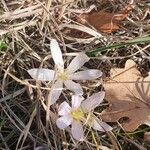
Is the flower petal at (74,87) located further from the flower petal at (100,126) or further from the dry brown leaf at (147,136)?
the dry brown leaf at (147,136)

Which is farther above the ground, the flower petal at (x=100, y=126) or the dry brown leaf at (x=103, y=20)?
the dry brown leaf at (x=103, y=20)

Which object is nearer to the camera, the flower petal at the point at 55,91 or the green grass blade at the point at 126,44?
the flower petal at the point at 55,91

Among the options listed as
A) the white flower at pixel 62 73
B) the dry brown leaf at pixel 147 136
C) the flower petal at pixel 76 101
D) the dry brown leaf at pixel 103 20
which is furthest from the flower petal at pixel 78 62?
the dry brown leaf at pixel 147 136

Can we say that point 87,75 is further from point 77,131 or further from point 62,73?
point 77,131

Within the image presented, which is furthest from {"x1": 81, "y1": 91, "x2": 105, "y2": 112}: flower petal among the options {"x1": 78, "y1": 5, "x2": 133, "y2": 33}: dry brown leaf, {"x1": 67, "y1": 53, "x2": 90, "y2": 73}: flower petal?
{"x1": 78, "y1": 5, "x2": 133, "y2": 33}: dry brown leaf

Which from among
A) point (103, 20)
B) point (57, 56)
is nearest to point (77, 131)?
point (57, 56)

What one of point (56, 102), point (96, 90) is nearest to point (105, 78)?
point (96, 90)
